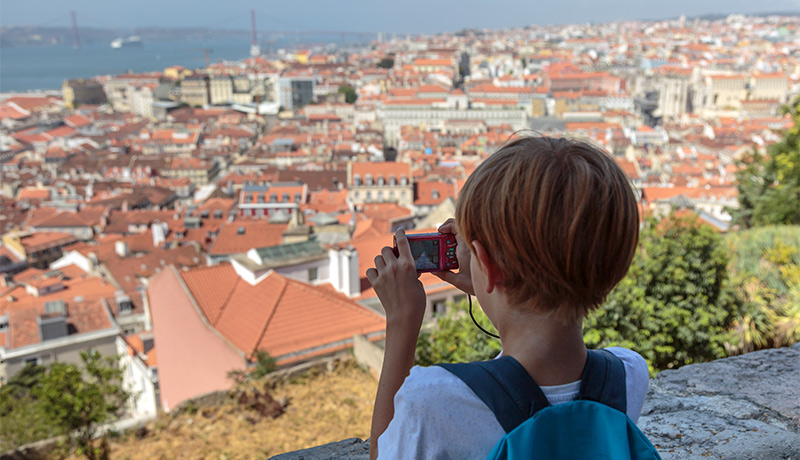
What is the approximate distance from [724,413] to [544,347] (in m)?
1.17

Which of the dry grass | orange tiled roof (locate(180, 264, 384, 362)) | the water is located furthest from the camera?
the water

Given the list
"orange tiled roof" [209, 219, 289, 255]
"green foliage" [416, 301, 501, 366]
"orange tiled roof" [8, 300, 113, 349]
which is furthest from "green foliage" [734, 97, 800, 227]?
"orange tiled roof" [8, 300, 113, 349]

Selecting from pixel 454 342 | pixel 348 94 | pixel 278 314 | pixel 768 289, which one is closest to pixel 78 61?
pixel 348 94

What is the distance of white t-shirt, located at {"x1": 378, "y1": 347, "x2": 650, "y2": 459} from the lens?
2.47 feet

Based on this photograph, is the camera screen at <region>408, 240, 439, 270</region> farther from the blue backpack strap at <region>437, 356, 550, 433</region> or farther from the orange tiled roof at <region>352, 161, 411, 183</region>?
the orange tiled roof at <region>352, 161, 411, 183</region>

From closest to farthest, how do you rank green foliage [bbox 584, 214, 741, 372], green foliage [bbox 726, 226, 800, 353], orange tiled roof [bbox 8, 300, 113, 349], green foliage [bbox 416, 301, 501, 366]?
green foliage [bbox 726, 226, 800, 353], green foliage [bbox 584, 214, 741, 372], green foliage [bbox 416, 301, 501, 366], orange tiled roof [bbox 8, 300, 113, 349]

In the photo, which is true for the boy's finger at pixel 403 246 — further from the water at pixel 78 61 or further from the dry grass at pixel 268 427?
the water at pixel 78 61

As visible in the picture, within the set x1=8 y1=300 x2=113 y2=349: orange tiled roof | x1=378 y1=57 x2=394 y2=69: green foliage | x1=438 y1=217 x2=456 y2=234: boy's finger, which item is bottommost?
x1=8 y1=300 x2=113 y2=349: orange tiled roof

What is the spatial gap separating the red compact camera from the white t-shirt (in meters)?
0.20

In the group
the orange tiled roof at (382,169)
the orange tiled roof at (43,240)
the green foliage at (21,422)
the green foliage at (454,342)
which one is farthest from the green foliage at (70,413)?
the orange tiled roof at (43,240)

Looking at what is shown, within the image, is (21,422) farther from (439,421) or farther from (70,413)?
(439,421)

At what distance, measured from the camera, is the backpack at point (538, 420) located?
75 cm

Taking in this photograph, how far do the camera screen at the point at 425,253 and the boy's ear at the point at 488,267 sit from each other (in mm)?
128

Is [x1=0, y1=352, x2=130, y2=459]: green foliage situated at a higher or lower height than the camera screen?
lower
